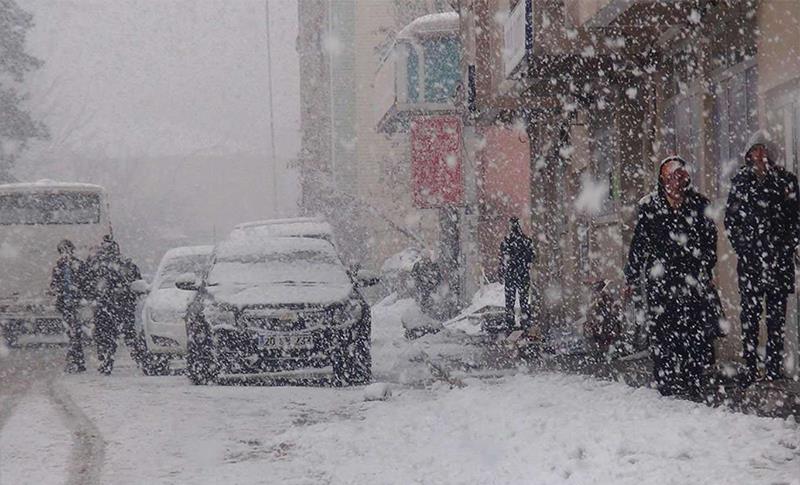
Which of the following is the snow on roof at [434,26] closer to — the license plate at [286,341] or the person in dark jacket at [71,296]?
the person in dark jacket at [71,296]

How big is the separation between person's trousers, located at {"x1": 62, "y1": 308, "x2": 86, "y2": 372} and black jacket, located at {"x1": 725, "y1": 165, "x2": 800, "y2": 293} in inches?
366

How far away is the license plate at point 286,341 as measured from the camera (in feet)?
39.8

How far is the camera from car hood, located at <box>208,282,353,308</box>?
40.4 feet

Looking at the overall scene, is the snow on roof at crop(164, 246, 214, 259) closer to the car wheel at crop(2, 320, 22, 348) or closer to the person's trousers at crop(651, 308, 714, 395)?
the car wheel at crop(2, 320, 22, 348)

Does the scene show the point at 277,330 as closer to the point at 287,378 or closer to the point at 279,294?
the point at 279,294

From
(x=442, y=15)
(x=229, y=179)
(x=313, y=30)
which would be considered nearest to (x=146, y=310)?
(x=442, y=15)

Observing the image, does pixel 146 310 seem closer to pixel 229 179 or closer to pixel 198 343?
pixel 198 343

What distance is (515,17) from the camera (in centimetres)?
1752

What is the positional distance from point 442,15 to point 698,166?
2077cm

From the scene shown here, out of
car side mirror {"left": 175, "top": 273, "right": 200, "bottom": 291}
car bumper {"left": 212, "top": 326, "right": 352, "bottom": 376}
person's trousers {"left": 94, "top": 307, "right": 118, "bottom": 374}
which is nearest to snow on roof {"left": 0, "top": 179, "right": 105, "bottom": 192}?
person's trousers {"left": 94, "top": 307, "right": 118, "bottom": 374}

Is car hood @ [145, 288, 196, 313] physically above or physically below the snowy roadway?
above

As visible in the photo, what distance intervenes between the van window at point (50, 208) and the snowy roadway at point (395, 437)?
41.8 ft

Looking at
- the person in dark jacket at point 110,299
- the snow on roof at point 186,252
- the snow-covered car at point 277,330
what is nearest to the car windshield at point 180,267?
the snow on roof at point 186,252

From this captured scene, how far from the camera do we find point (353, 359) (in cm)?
1244
